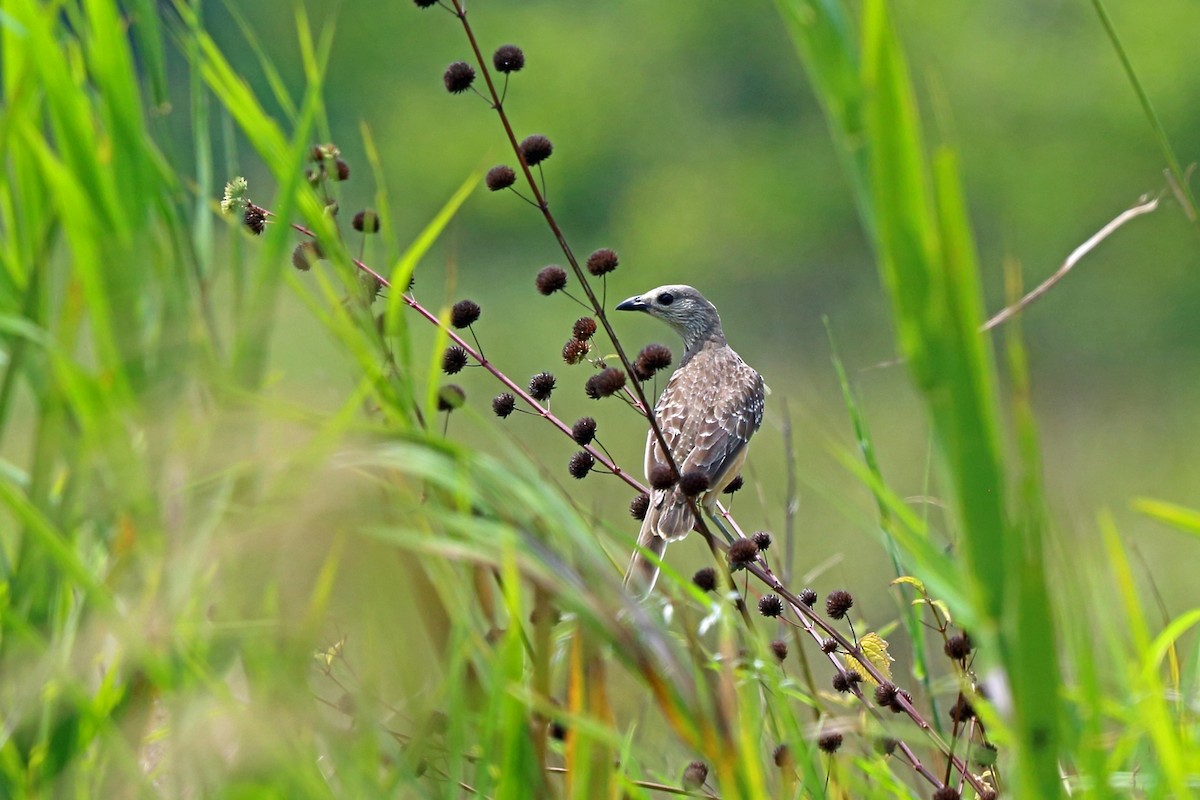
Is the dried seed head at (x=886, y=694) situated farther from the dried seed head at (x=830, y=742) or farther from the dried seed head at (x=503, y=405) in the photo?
the dried seed head at (x=503, y=405)

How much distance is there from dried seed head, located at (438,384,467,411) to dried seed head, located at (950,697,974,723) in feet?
2.44

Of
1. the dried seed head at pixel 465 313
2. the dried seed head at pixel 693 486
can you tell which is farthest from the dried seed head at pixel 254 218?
the dried seed head at pixel 693 486

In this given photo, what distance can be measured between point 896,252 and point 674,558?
2.20m

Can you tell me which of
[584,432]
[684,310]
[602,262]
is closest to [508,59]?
[602,262]

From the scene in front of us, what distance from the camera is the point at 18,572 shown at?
143cm

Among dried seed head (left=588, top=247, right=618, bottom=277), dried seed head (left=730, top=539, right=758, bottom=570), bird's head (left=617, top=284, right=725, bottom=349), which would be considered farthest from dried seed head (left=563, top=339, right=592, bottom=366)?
bird's head (left=617, top=284, right=725, bottom=349)

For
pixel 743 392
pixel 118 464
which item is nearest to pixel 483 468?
pixel 118 464

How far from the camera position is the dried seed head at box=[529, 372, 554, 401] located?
7.24 ft

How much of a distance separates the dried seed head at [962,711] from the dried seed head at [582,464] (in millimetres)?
663

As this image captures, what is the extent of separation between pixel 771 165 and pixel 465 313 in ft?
47.2

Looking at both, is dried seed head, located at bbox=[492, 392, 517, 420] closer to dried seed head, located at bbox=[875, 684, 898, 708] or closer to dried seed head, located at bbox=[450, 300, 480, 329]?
dried seed head, located at bbox=[450, 300, 480, 329]

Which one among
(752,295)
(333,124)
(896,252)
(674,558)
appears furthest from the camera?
(333,124)

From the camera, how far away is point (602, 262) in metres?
2.06

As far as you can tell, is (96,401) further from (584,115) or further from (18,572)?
(584,115)
